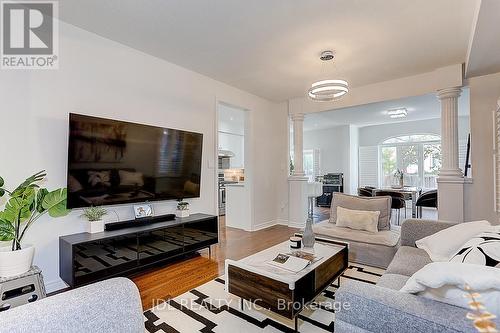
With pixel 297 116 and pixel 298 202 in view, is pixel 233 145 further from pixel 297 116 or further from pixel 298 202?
pixel 298 202

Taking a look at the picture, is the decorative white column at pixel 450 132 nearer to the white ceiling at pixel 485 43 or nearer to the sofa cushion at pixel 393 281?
the white ceiling at pixel 485 43

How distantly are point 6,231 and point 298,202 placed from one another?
4427mm

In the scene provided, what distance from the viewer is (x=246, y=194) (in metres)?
5.18

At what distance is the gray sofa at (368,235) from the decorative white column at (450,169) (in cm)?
95

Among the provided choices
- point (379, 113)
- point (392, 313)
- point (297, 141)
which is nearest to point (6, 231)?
point (392, 313)

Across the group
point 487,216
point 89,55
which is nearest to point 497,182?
point 487,216

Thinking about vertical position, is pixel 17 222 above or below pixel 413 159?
below

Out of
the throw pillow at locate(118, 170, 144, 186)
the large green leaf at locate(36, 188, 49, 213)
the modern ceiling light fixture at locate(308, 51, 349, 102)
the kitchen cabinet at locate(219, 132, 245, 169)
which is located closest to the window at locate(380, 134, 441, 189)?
the kitchen cabinet at locate(219, 132, 245, 169)

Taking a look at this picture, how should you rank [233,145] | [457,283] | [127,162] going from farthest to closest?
[233,145], [127,162], [457,283]

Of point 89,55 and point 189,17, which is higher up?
point 189,17

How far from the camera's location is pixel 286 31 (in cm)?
284

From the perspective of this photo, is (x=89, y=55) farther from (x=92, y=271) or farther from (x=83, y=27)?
(x=92, y=271)

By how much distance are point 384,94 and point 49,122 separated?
4.73 metres

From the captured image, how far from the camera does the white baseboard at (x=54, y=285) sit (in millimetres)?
2516
